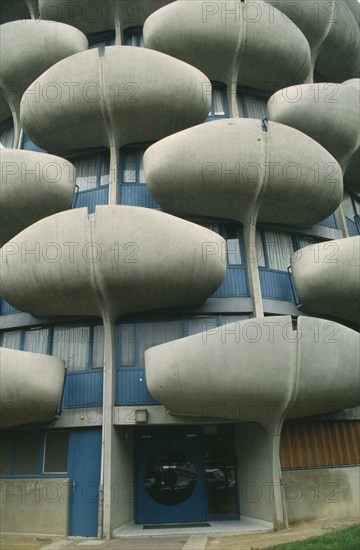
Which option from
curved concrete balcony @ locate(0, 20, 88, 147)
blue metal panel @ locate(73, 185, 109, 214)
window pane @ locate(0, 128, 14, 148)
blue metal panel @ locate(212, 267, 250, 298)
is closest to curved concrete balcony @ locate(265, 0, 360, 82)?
curved concrete balcony @ locate(0, 20, 88, 147)

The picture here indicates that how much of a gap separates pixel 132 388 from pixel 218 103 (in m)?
13.3

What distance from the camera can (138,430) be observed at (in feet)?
54.4

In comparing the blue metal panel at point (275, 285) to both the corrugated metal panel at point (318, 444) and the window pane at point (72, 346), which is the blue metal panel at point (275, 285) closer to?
the corrugated metal panel at point (318, 444)

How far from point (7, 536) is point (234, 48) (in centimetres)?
2018

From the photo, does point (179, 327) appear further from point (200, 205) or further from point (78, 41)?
point (78, 41)

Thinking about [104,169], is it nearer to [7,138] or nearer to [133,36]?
[7,138]

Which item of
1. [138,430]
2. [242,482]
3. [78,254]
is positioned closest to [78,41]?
[78,254]

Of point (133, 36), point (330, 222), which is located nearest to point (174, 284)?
point (330, 222)

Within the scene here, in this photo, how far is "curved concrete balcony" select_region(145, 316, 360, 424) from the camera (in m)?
12.5

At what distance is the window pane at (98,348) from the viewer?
52.9 ft

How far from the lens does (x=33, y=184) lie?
16.8 meters

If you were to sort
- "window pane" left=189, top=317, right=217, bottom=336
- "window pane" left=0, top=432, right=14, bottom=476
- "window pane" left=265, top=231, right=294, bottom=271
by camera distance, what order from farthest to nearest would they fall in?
"window pane" left=265, top=231, right=294, bottom=271 → "window pane" left=189, top=317, right=217, bottom=336 → "window pane" left=0, top=432, right=14, bottom=476

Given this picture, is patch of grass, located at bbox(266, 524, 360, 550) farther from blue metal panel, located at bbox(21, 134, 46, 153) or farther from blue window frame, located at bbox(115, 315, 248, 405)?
blue metal panel, located at bbox(21, 134, 46, 153)

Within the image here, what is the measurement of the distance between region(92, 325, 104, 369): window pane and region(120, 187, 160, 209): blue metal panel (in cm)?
508
